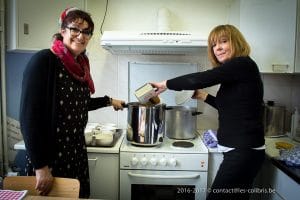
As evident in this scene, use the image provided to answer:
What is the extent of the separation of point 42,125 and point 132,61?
42.4 inches

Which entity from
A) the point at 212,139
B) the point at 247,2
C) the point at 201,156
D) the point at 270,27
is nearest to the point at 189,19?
the point at 247,2

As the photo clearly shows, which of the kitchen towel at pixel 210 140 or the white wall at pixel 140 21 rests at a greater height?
the white wall at pixel 140 21

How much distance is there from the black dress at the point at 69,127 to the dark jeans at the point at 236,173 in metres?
0.66

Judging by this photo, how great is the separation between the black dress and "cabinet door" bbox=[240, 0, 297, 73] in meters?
1.11

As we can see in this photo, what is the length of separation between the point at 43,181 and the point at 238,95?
90 cm

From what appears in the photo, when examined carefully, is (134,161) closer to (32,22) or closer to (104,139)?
(104,139)

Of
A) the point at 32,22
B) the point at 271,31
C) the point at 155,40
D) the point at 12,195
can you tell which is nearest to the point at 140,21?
the point at 155,40

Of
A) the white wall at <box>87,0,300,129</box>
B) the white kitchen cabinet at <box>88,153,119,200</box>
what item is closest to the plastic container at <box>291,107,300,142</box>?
the white wall at <box>87,0,300,129</box>

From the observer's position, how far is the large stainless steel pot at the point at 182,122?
1.77 meters

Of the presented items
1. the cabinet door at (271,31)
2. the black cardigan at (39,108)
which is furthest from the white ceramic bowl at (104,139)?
the cabinet door at (271,31)

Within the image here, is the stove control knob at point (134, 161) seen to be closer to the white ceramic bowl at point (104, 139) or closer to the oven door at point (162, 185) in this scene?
the oven door at point (162, 185)

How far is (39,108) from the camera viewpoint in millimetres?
1064

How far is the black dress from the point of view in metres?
1.14

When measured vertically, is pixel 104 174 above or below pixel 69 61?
A: below
